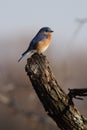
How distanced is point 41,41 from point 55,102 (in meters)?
3.48

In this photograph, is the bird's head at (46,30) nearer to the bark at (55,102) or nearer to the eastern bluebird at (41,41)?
the eastern bluebird at (41,41)

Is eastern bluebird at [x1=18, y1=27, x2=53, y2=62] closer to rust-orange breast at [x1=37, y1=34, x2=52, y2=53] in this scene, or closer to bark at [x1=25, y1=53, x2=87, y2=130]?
rust-orange breast at [x1=37, y1=34, x2=52, y2=53]

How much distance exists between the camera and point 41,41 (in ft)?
23.4

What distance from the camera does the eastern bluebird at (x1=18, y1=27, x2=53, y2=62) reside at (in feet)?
22.2

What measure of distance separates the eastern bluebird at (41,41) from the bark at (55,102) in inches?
113

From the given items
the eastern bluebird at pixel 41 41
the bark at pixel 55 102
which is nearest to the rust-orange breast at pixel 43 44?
the eastern bluebird at pixel 41 41

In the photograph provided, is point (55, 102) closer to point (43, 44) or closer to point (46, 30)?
point (43, 44)

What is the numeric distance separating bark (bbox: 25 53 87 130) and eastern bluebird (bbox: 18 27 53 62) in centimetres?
287

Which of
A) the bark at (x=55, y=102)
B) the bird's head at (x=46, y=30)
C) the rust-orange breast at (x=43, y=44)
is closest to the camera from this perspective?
the bark at (x=55, y=102)

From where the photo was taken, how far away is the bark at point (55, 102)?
3.65 m

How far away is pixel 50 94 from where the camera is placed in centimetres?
366

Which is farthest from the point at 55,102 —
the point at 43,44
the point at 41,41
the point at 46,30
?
the point at 46,30

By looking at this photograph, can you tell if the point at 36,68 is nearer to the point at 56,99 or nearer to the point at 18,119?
the point at 56,99

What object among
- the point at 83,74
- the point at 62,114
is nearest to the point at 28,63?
the point at 62,114
